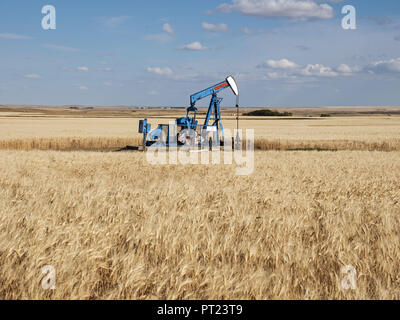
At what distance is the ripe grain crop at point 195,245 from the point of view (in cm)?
353


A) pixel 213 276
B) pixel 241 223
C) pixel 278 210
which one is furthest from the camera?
pixel 278 210

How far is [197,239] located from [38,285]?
1.90 m

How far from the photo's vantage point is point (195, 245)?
4.39 m

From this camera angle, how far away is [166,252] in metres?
4.27

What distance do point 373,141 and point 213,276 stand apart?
104 ft

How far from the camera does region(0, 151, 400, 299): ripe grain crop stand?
11.6 ft
